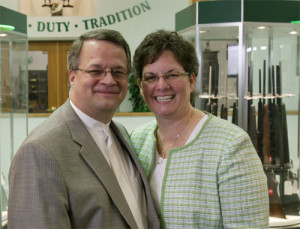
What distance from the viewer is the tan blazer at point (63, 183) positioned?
114 cm

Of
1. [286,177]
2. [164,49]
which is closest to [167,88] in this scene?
[164,49]

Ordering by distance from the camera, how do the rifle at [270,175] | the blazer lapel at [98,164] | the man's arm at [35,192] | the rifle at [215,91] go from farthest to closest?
the rifle at [215,91], the rifle at [270,175], the blazer lapel at [98,164], the man's arm at [35,192]

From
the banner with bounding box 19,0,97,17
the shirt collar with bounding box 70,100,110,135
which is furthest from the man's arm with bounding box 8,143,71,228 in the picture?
the banner with bounding box 19,0,97,17

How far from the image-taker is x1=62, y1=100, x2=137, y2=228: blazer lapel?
52.0 inches

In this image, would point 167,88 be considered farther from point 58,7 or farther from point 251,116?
point 58,7

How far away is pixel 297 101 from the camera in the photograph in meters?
3.29

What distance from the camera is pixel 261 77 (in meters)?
3.23

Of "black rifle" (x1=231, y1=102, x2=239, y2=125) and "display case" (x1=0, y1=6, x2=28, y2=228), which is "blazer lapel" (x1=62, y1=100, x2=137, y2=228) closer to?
Result: "display case" (x1=0, y1=6, x2=28, y2=228)

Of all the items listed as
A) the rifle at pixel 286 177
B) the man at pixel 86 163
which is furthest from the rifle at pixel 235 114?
the man at pixel 86 163

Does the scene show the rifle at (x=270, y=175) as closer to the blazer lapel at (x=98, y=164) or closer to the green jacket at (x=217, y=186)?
the green jacket at (x=217, y=186)

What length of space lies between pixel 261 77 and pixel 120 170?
207 centimetres

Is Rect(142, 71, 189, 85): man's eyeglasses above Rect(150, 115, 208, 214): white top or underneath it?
above

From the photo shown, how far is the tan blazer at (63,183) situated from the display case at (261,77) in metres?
2.02

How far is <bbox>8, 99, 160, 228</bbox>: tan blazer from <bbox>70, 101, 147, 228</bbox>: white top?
9cm
